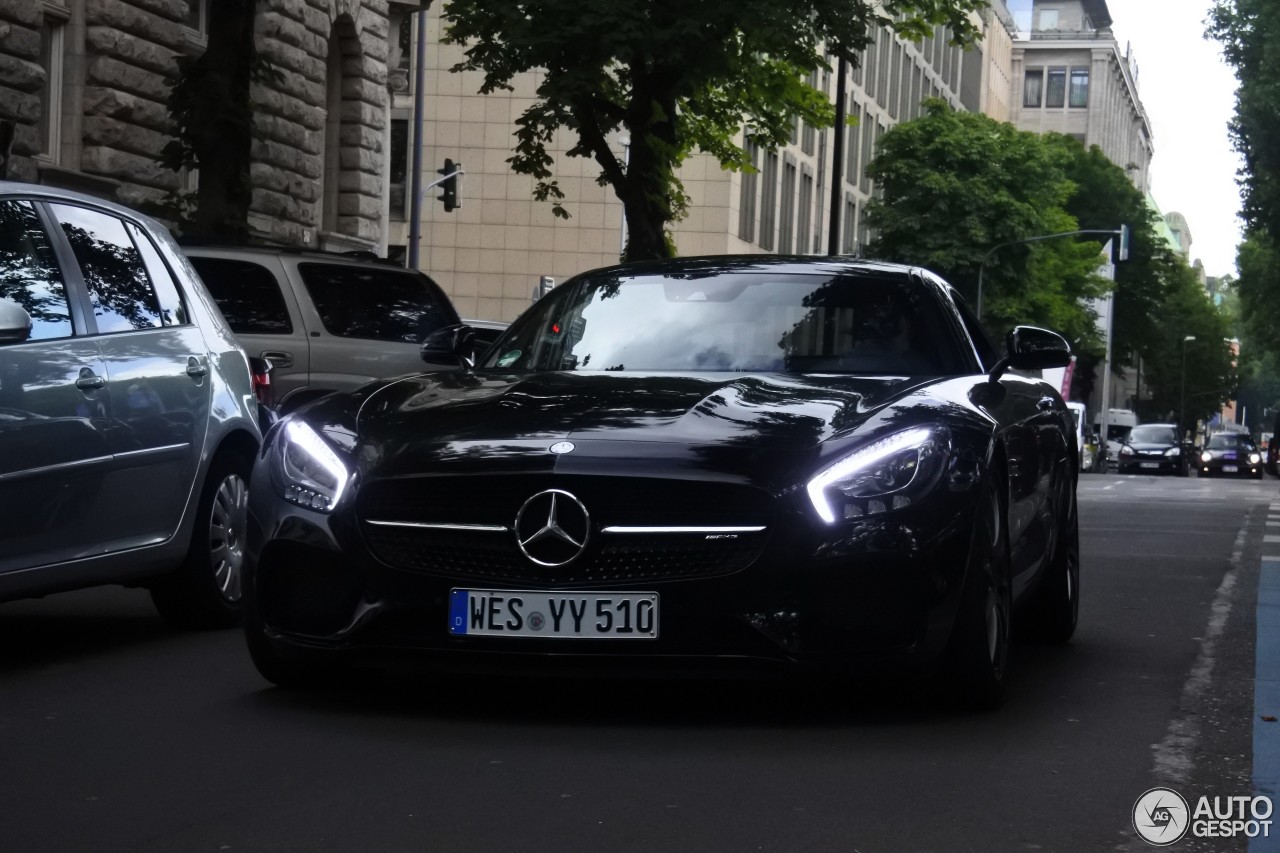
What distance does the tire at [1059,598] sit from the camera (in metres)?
8.80

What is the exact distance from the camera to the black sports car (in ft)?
20.1

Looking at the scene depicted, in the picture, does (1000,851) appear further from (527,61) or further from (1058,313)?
(1058,313)

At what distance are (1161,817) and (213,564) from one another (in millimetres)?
4673

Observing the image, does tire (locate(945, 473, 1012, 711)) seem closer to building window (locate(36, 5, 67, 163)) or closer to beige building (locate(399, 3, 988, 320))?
building window (locate(36, 5, 67, 163))

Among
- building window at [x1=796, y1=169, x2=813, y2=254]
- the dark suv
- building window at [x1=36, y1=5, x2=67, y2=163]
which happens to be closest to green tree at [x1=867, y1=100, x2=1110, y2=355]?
building window at [x1=796, y1=169, x2=813, y2=254]

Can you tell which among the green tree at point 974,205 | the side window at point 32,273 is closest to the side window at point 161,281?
the side window at point 32,273

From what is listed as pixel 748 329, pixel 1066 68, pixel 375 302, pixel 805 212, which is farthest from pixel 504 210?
pixel 1066 68

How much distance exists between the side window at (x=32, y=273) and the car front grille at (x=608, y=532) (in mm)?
2154

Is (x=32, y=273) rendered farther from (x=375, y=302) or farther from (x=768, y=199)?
(x=768, y=199)

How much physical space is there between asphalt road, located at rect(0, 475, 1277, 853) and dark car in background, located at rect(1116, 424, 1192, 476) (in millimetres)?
66449

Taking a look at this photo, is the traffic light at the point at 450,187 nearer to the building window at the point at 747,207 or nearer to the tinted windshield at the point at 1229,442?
the building window at the point at 747,207

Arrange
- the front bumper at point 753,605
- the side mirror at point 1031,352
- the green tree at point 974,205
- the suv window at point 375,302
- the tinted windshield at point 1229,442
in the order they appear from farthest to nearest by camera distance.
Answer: the tinted windshield at point 1229,442, the green tree at point 974,205, the suv window at point 375,302, the side mirror at point 1031,352, the front bumper at point 753,605

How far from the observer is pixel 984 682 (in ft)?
21.4

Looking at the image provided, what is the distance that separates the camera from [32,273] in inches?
309
